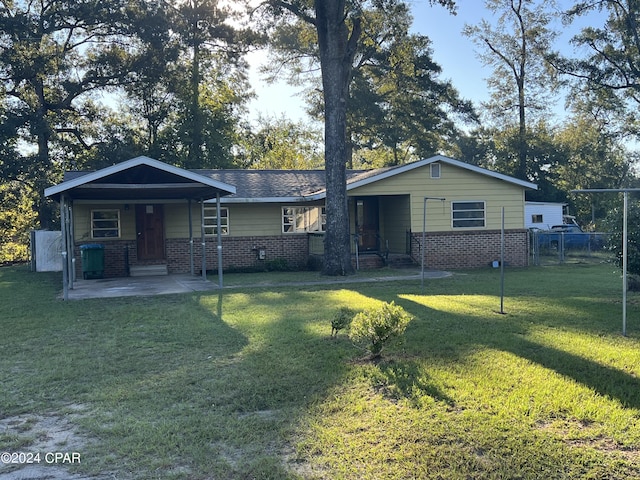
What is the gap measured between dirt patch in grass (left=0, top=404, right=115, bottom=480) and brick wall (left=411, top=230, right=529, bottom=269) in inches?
554

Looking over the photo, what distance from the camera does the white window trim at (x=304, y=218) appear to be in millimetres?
18281

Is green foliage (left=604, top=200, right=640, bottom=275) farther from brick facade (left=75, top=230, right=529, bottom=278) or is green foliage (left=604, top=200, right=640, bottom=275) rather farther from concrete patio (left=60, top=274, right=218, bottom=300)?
concrete patio (left=60, top=274, right=218, bottom=300)

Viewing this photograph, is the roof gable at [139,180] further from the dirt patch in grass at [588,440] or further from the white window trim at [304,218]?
the dirt patch in grass at [588,440]

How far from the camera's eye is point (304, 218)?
18.6 m

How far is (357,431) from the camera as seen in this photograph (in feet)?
12.8

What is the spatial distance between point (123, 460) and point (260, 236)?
14.4 metres

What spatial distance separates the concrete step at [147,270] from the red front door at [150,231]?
1.59 ft

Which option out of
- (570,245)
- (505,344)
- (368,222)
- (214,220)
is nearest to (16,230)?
(214,220)

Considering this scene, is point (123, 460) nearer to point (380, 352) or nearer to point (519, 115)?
point (380, 352)

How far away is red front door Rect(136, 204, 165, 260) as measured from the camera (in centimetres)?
1709

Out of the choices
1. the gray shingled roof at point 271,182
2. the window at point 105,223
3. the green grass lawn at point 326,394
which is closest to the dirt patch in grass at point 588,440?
the green grass lawn at point 326,394

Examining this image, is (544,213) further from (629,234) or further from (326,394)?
(326,394)

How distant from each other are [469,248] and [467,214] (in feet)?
3.70

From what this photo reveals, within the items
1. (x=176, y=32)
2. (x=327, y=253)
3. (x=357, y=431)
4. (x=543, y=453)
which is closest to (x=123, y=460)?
(x=357, y=431)
